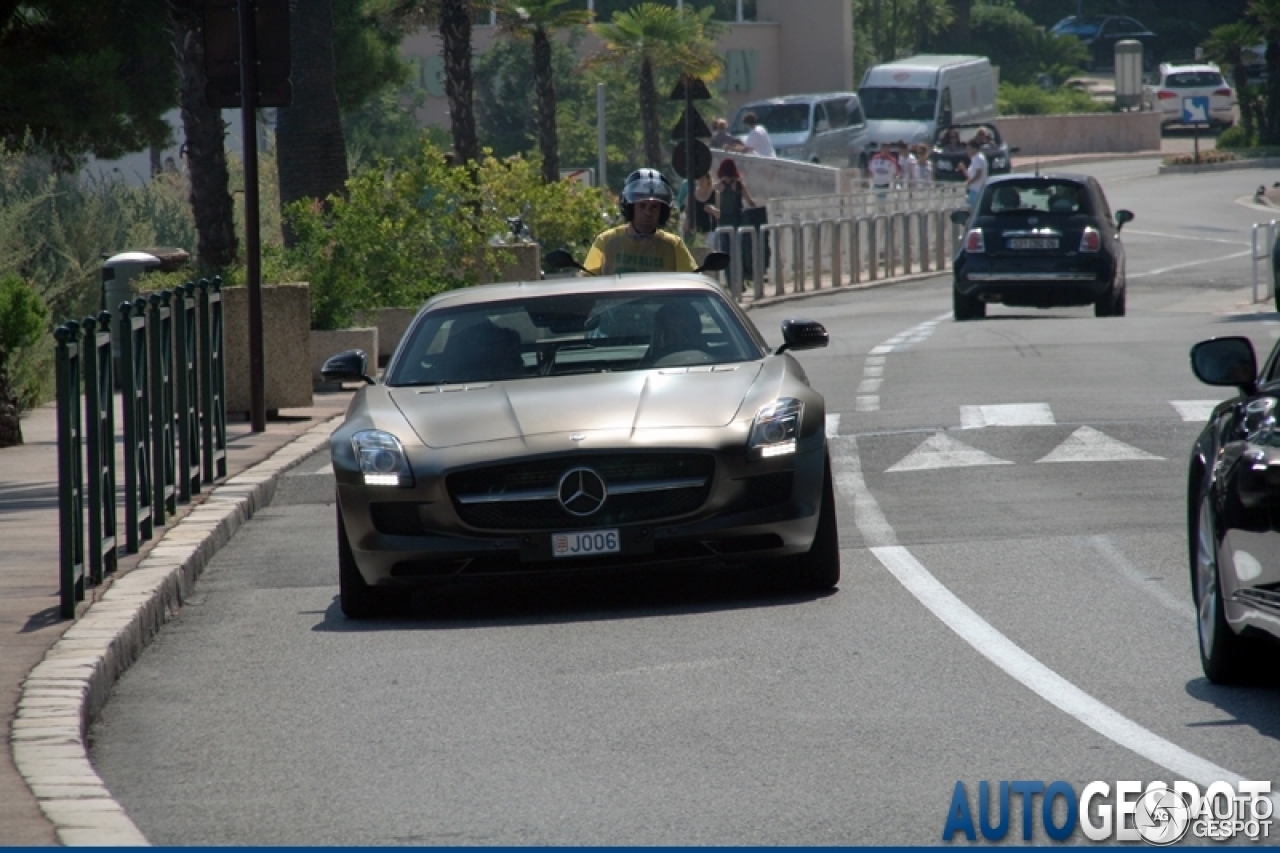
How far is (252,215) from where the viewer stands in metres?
16.9

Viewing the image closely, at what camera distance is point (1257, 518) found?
7336 millimetres

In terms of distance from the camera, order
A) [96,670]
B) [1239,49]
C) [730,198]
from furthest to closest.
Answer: [1239,49]
[730,198]
[96,670]

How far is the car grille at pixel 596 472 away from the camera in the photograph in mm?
9867

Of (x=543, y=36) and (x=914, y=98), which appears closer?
(x=543, y=36)

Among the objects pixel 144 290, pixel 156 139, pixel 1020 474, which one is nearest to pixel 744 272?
pixel 156 139

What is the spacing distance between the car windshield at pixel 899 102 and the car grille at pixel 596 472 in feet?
191

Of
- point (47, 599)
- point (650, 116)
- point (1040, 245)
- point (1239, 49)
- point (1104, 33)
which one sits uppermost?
point (1104, 33)

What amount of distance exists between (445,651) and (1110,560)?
3.25 m

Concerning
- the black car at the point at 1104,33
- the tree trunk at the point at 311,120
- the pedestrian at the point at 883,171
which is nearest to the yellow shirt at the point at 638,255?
the tree trunk at the point at 311,120

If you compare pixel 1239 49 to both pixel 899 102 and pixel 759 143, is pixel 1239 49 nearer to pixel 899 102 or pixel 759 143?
pixel 899 102

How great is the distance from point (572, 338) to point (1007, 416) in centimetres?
641

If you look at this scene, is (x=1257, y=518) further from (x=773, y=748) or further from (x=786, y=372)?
(x=786, y=372)

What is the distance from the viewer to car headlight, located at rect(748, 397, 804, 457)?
10.0 meters

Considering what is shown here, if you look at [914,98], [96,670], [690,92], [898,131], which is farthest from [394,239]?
[914,98]
